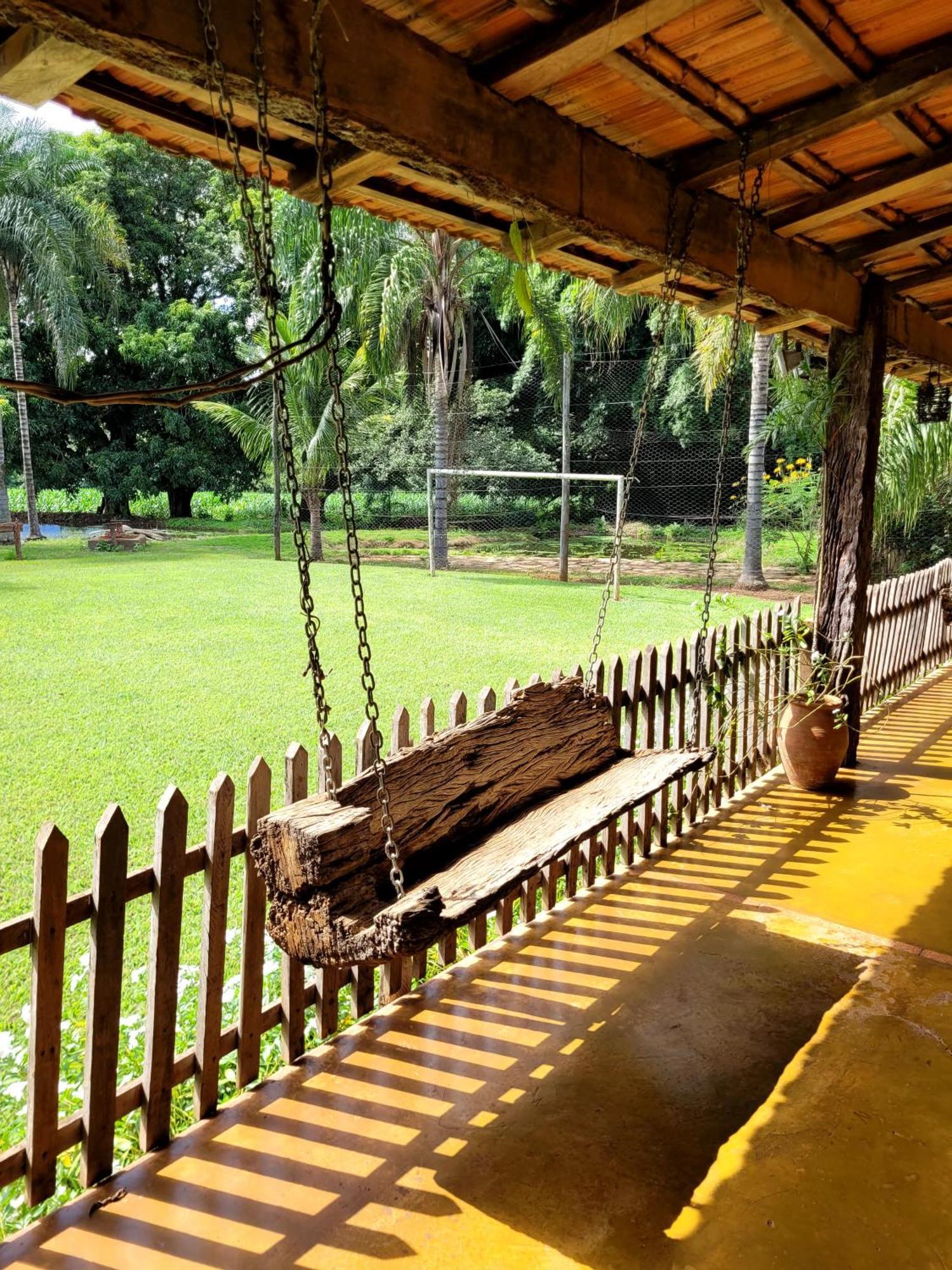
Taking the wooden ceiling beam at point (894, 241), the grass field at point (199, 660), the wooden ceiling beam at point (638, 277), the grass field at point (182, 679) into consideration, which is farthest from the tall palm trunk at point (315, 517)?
the wooden ceiling beam at point (638, 277)

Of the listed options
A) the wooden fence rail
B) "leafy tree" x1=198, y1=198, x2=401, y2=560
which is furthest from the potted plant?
"leafy tree" x1=198, y1=198, x2=401, y2=560

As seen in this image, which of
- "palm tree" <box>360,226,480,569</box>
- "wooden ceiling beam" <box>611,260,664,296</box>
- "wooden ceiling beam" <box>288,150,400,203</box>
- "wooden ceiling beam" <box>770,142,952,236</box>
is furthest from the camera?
"palm tree" <box>360,226,480,569</box>

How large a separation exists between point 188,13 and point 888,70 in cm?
175

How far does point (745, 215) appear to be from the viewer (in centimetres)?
295

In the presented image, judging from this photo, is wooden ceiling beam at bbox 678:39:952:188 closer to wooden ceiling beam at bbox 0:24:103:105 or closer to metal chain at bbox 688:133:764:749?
metal chain at bbox 688:133:764:749

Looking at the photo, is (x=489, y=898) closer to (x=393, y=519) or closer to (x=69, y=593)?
(x=69, y=593)

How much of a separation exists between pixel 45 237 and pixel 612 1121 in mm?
20400

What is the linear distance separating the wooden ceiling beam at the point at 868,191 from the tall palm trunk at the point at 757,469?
10.5 m

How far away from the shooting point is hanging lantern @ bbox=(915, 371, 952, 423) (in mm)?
5520

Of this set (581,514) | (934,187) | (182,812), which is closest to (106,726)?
(182,812)

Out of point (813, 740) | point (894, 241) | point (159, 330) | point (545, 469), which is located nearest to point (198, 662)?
point (813, 740)

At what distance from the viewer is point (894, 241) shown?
3.74 metres

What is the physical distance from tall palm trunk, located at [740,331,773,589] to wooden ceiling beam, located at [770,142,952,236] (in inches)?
414

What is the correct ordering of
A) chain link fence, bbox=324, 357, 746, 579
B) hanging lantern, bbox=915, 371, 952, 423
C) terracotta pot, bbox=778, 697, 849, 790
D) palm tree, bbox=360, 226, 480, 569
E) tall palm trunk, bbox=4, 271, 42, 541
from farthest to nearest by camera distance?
1. chain link fence, bbox=324, 357, 746, 579
2. tall palm trunk, bbox=4, 271, 42, 541
3. palm tree, bbox=360, 226, 480, 569
4. hanging lantern, bbox=915, 371, 952, 423
5. terracotta pot, bbox=778, 697, 849, 790
